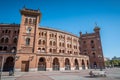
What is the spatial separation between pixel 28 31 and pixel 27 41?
146 inches

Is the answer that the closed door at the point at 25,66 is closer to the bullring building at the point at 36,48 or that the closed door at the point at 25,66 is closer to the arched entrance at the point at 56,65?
the bullring building at the point at 36,48

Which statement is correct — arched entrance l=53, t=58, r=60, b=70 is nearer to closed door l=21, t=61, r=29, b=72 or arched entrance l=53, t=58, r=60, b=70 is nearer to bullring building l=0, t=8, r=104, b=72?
bullring building l=0, t=8, r=104, b=72

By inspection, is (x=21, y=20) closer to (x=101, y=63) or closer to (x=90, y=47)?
(x=90, y=47)

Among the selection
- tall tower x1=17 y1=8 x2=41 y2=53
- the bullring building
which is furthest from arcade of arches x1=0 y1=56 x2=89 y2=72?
tall tower x1=17 y1=8 x2=41 y2=53

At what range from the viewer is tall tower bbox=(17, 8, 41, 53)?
29094 mm

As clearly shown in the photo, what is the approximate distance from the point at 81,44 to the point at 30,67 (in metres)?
32.6

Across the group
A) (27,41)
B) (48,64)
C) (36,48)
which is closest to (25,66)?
(36,48)

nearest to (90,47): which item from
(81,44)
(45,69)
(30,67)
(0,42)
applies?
(81,44)

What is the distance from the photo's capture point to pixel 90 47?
160ft

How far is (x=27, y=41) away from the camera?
30.3 meters

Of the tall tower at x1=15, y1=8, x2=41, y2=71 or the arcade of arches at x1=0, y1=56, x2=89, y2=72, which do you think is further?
the tall tower at x1=15, y1=8, x2=41, y2=71

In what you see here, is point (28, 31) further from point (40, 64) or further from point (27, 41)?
point (40, 64)

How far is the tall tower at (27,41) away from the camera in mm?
27016

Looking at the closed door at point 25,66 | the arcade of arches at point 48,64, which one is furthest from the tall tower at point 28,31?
the arcade of arches at point 48,64
